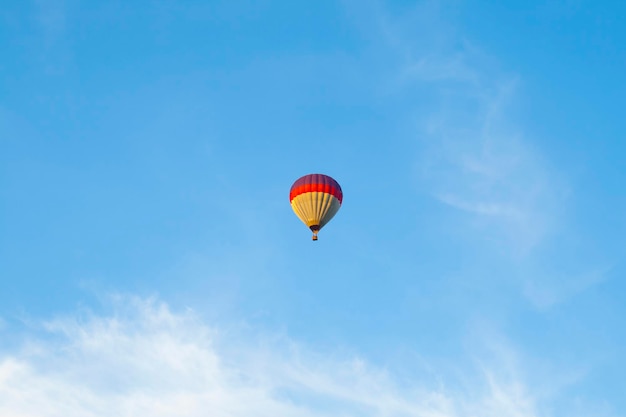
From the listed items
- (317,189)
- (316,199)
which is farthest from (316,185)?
(316,199)

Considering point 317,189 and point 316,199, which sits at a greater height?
point 317,189

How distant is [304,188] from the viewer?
303 ft

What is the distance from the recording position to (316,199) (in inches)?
3620

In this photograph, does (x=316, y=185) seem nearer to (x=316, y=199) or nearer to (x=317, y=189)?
(x=317, y=189)

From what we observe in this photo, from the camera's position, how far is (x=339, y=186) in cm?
9375

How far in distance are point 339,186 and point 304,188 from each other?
10.5ft

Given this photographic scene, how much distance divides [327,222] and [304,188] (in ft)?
11.6

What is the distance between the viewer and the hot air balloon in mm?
92000

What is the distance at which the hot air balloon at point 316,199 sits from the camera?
92.0 m

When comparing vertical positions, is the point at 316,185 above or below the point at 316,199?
above

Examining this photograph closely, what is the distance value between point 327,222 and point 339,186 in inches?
123

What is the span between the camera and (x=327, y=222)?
307 ft
